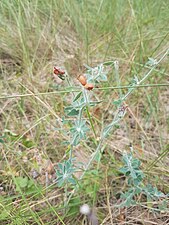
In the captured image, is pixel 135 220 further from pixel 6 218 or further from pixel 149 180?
pixel 6 218

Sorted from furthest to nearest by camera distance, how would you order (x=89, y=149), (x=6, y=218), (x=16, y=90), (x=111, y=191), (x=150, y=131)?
(x=16, y=90), (x=150, y=131), (x=89, y=149), (x=111, y=191), (x=6, y=218)

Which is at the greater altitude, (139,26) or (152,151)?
(139,26)

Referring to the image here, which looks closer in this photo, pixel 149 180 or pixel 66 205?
pixel 66 205

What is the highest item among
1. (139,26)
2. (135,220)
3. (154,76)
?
(139,26)

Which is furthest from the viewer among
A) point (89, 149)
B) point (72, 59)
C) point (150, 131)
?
point (72, 59)

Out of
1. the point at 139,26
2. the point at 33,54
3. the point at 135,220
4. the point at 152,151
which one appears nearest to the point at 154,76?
the point at 139,26

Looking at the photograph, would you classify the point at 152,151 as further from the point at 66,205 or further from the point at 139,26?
the point at 139,26
